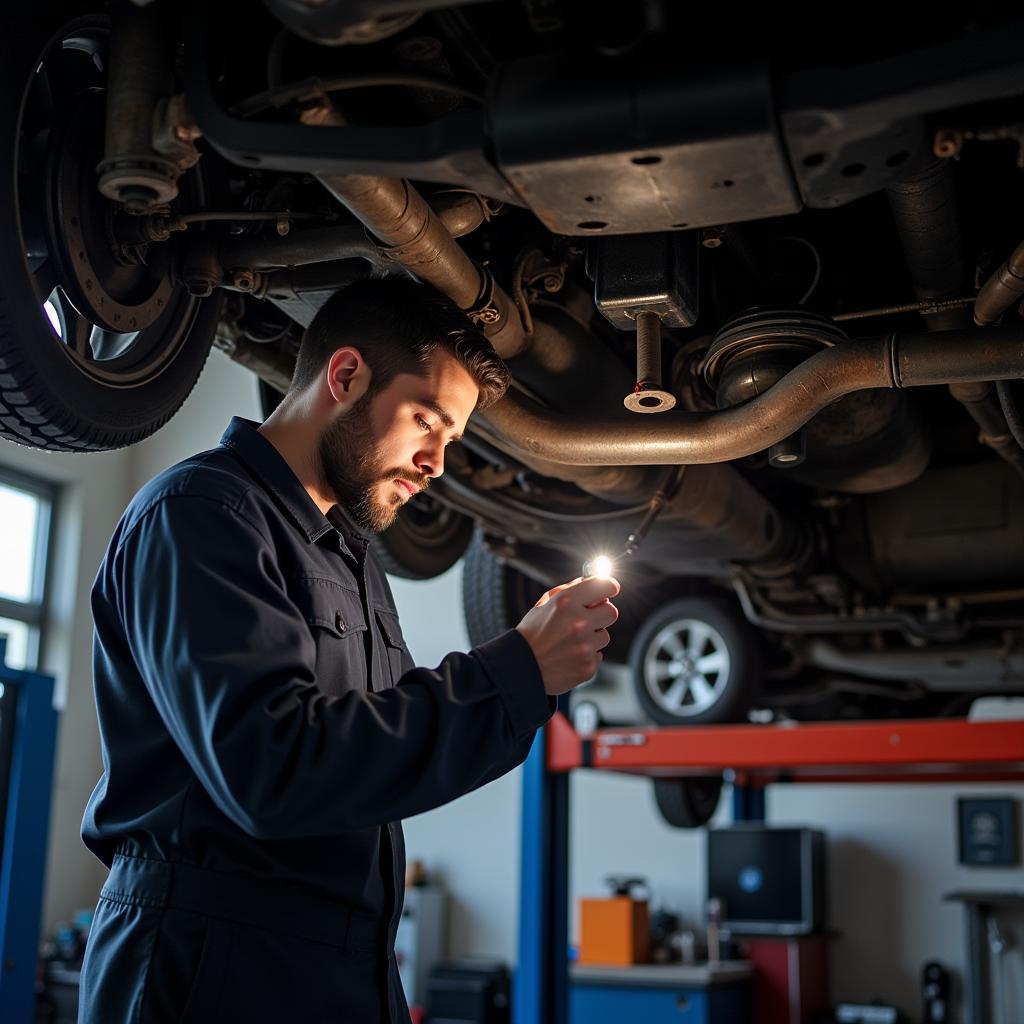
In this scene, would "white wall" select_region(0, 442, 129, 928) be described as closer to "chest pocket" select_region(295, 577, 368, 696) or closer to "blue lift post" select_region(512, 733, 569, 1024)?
"blue lift post" select_region(512, 733, 569, 1024)

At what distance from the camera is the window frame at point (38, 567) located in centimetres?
944

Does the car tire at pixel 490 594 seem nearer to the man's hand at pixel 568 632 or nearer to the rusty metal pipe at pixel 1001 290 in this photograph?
the rusty metal pipe at pixel 1001 290

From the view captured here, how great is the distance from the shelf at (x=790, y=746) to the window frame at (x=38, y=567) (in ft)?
20.7

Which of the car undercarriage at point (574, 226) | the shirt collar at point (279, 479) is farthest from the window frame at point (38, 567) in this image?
the shirt collar at point (279, 479)

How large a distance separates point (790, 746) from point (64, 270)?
316cm

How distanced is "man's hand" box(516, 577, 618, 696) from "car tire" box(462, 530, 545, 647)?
2.08 m

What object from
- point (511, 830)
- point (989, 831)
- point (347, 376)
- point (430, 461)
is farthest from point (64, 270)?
point (511, 830)

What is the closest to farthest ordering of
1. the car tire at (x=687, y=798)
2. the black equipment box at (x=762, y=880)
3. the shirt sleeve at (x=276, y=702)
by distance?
the shirt sleeve at (x=276, y=702)
the car tire at (x=687, y=798)
the black equipment box at (x=762, y=880)

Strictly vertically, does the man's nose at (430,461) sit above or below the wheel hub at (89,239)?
below

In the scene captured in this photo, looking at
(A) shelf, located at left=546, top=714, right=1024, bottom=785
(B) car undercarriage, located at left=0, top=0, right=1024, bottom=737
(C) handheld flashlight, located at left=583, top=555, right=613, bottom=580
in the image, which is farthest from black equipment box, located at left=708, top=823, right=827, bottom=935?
(C) handheld flashlight, located at left=583, top=555, right=613, bottom=580

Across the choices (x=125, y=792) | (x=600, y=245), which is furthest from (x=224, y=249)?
(x=125, y=792)

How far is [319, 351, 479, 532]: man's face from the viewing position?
1.49 metres

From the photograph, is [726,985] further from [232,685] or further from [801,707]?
[232,685]

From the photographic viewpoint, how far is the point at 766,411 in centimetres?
183
